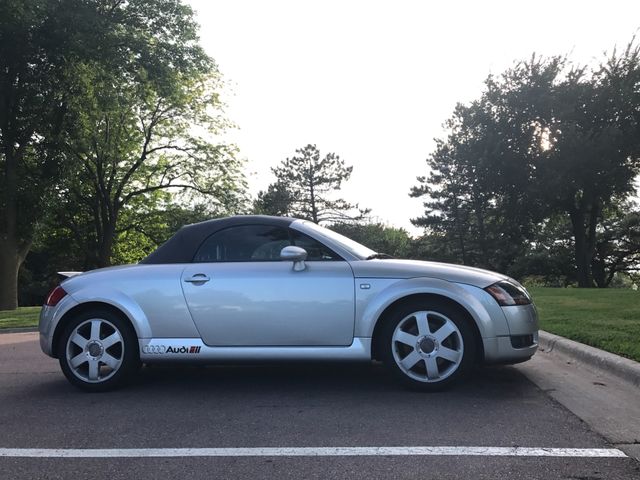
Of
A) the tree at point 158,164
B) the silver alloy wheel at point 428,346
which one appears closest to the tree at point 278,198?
the tree at point 158,164

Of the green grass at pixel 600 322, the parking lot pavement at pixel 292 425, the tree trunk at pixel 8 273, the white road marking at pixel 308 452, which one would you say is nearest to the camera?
the parking lot pavement at pixel 292 425

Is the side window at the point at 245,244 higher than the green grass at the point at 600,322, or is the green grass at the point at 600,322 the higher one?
the side window at the point at 245,244

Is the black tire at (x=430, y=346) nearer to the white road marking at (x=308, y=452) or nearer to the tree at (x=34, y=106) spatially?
the white road marking at (x=308, y=452)

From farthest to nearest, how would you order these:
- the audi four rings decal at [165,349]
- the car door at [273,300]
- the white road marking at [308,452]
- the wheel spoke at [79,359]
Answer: the wheel spoke at [79,359] < the audi four rings decal at [165,349] < the car door at [273,300] < the white road marking at [308,452]

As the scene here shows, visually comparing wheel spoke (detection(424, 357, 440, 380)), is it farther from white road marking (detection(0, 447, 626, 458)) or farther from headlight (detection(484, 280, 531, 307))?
white road marking (detection(0, 447, 626, 458))

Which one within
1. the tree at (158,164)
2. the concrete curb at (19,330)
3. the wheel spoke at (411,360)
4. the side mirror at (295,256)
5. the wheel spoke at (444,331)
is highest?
the tree at (158,164)

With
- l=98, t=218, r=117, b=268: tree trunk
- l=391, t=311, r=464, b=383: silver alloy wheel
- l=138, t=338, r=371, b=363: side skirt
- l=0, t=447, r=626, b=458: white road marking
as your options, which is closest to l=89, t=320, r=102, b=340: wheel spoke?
l=138, t=338, r=371, b=363: side skirt

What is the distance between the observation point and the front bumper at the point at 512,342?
4.87m

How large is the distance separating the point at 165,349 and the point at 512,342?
2.98m

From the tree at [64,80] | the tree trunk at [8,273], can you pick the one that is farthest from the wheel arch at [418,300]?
the tree trunk at [8,273]

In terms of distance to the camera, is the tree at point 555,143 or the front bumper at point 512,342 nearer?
the front bumper at point 512,342

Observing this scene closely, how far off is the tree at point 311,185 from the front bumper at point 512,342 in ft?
156

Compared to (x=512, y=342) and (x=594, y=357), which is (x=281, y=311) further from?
(x=594, y=357)

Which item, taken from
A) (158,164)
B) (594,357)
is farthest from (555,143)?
(594,357)
